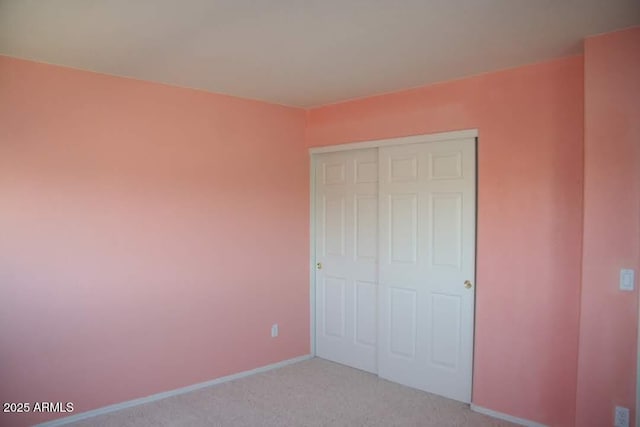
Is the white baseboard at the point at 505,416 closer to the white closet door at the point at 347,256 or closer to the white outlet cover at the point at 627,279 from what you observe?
the white closet door at the point at 347,256

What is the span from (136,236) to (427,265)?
7.45 ft

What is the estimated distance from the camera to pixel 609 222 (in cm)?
248

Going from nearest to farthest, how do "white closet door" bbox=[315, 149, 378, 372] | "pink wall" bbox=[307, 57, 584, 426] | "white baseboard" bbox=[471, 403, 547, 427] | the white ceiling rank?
1. the white ceiling
2. "pink wall" bbox=[307, 57, 584, 426]
3. "white baseboard" bbox=[471, 403, 547, 427]
4. "white closet door" bbox=[315, 149, 378, 372]

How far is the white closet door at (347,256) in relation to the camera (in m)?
4.09

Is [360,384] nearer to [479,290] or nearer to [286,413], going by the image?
[286,413]

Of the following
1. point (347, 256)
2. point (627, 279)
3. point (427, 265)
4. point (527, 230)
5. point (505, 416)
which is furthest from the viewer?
point (347, 256)

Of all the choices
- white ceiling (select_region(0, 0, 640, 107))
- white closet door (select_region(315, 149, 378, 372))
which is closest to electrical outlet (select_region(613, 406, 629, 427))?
white closet door (select_region(315, 149, 378, 372))

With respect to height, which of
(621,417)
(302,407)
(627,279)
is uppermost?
(627,279)

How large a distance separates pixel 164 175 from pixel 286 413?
79.4 inches

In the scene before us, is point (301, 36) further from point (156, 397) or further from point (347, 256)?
point (156, 397)

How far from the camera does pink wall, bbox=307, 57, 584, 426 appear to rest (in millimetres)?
2861

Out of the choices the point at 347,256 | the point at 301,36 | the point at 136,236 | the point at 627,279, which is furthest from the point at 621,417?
the point at 136,236

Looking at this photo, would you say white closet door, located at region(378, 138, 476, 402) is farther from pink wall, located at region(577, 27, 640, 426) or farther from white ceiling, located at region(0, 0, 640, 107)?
pink wall, located at region(577, 27, 640, 426)

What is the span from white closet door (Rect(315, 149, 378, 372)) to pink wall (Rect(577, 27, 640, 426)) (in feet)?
5.95
